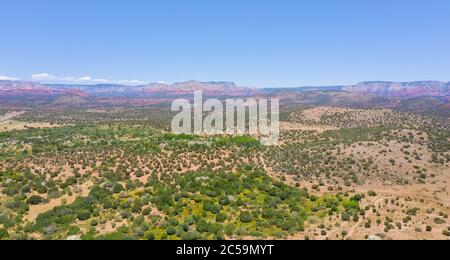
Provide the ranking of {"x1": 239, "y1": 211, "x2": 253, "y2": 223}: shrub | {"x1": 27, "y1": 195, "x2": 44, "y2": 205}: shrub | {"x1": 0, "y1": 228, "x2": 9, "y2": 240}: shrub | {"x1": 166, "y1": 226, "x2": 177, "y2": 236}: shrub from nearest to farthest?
{"x1": 0, "y1": 228, "x2": 9, "y2": 240}: shrub
{"x1": 166, "y1": 226, "x2": 177, "y2": 236}: shrub
{"x1": 239, "y1": 211, "x2": 253, "y2": 223}: shrub
{"x1": 27, "y1": 195, "x2": 44, "y2": 205}: shrub

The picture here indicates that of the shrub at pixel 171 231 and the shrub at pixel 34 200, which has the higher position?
the shrub at pixel 34 200

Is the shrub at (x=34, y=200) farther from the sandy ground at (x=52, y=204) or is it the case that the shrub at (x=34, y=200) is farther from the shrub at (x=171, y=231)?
the shrub at (x=171, y=231)

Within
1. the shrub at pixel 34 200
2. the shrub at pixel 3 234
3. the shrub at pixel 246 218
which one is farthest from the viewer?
the shrub at pixel 34 200

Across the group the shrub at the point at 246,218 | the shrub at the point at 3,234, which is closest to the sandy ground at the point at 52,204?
the shrub at the point at 3,234

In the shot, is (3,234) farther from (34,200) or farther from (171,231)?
(171,231)

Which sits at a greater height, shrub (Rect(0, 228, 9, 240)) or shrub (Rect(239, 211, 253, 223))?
shrub (Rect(0, 228, 9, 240))

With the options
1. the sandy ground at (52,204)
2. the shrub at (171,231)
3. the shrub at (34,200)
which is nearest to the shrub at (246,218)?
the shrub at (171,231)

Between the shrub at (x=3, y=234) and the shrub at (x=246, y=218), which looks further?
the shrub at (x=246, y=218)

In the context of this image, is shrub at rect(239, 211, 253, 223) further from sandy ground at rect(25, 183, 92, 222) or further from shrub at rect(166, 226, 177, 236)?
sandy ground at rect(25, 183, 92, 222)

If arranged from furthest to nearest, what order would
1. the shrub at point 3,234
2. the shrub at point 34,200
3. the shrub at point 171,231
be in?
the shrub at point 34,200
the shrub at point 171,231
the shrub at point 3,234

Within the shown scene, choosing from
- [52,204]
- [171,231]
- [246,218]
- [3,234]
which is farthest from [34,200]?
[246,218]

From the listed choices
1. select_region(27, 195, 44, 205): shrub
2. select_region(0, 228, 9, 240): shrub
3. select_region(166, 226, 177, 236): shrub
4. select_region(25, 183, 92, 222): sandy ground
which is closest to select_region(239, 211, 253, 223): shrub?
select_region(166, 226, 177, 236): shrub

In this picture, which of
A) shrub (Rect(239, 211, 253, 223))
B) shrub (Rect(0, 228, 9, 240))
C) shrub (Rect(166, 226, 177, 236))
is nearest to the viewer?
shrub (Rect(0, 228, 9, 240))
